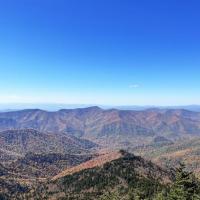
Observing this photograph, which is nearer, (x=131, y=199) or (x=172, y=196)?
(x=172, y=196)

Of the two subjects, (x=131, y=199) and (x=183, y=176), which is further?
(x=131, y=199)

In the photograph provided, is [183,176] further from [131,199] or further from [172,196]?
[131,199]

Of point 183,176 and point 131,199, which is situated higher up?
point 183,176

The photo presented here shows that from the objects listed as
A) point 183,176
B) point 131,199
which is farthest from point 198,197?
point 131,199

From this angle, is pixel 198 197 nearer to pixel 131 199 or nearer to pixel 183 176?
pixel 183 176

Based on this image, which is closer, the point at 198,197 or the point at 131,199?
the point at 198,197

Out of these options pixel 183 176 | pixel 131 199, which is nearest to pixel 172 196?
pixel 183 176

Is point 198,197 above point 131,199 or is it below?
above
